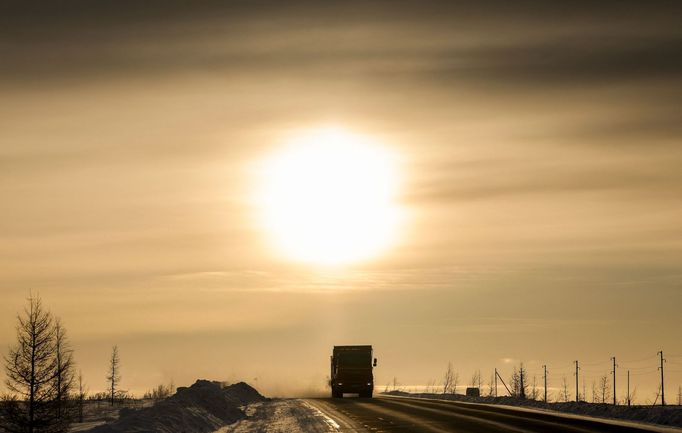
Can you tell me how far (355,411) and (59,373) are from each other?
15.6 metres

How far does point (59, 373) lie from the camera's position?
53.7m

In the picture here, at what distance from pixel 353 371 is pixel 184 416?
37.6 metres

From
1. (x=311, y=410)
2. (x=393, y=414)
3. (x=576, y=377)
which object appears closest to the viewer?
(x=393, y=414)

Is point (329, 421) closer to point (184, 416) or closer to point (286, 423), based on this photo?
point (286, 423)

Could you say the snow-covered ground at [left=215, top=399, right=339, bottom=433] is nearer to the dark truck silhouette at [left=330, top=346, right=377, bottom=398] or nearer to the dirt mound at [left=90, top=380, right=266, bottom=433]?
the dirt mound at [left=90, top=380, right=266, bottom=433]

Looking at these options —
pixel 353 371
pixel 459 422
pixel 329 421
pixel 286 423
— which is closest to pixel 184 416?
pixel 286 423

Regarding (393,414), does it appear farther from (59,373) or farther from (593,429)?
(59,373)

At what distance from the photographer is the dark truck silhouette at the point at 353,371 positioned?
80.6 meters

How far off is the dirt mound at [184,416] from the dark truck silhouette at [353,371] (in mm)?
22390

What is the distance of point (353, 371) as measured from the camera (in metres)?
80.9

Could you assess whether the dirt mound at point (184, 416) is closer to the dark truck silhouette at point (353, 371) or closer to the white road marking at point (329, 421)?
the white road marking at point (329, 421)

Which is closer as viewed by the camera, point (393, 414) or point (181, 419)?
point (181, 419)

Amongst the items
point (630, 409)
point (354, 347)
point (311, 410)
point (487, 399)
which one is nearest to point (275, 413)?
point (311, 410)

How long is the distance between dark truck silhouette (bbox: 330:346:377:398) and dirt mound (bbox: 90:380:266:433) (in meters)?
22.4
